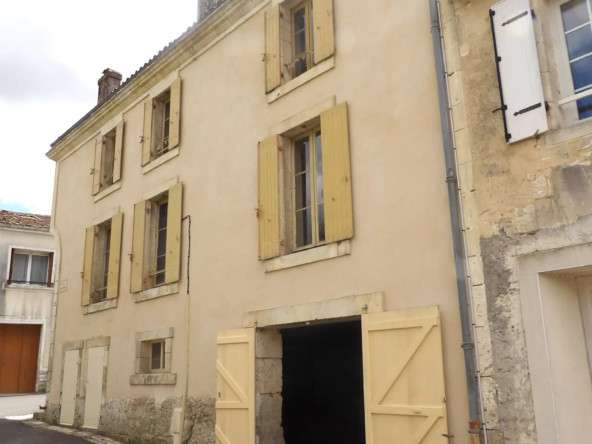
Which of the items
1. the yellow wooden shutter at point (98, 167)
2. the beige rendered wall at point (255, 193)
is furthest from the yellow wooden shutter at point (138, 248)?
the yellow wooden shutter at point (98, 167)

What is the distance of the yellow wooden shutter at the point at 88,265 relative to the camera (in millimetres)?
10688

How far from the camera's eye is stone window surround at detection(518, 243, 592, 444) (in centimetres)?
430

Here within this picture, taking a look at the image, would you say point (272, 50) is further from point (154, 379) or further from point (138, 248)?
point (154, 379)

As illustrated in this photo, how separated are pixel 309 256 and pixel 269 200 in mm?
966

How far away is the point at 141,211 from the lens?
948cm

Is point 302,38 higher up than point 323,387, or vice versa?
point 302,38

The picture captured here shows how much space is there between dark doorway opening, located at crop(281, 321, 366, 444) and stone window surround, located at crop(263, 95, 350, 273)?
2797 mm

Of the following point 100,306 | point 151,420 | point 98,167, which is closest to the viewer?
point 151,420

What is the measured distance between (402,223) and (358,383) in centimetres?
463

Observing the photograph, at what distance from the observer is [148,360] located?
29.5 ft

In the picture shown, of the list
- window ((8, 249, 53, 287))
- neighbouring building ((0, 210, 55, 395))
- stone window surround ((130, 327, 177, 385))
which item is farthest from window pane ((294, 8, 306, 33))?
window ((8, 249, 53, 287))

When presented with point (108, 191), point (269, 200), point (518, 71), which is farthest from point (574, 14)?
point (108, 191)

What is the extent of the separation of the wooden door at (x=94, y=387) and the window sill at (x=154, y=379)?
42.3 inches

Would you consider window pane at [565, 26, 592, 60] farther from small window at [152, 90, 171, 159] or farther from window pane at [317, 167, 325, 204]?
small window at [152, 90, 171, 159]
